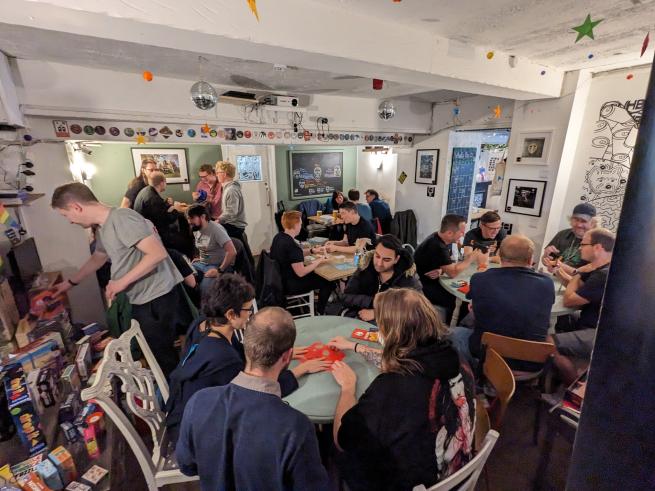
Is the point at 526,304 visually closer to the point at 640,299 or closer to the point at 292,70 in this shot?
the point at 640,299

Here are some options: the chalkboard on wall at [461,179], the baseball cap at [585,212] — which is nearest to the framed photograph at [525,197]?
the baseball cap at [585,212]

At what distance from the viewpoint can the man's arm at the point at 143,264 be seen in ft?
6.20

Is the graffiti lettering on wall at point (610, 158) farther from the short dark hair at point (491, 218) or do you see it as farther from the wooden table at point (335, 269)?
the wooden table at point (335, 269)

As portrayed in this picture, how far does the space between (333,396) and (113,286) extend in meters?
1.50

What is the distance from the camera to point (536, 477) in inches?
72.6

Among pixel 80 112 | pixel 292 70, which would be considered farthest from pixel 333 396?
pixel 80 112

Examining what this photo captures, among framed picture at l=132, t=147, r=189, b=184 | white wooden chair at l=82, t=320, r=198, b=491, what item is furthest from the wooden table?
framed picture at l=132, t=147, r=189, b=184

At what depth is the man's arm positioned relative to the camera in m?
1.89

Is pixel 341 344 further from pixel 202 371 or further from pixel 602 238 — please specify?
pixel 602 238

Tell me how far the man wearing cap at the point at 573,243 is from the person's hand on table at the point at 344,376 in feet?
7.33

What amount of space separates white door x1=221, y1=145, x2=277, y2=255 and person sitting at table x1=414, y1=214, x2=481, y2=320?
3.87 meters

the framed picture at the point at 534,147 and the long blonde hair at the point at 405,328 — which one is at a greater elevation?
the framed picture at the point at 534,147

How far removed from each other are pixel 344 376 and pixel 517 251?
1.31 metres

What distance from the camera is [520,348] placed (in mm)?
1723
